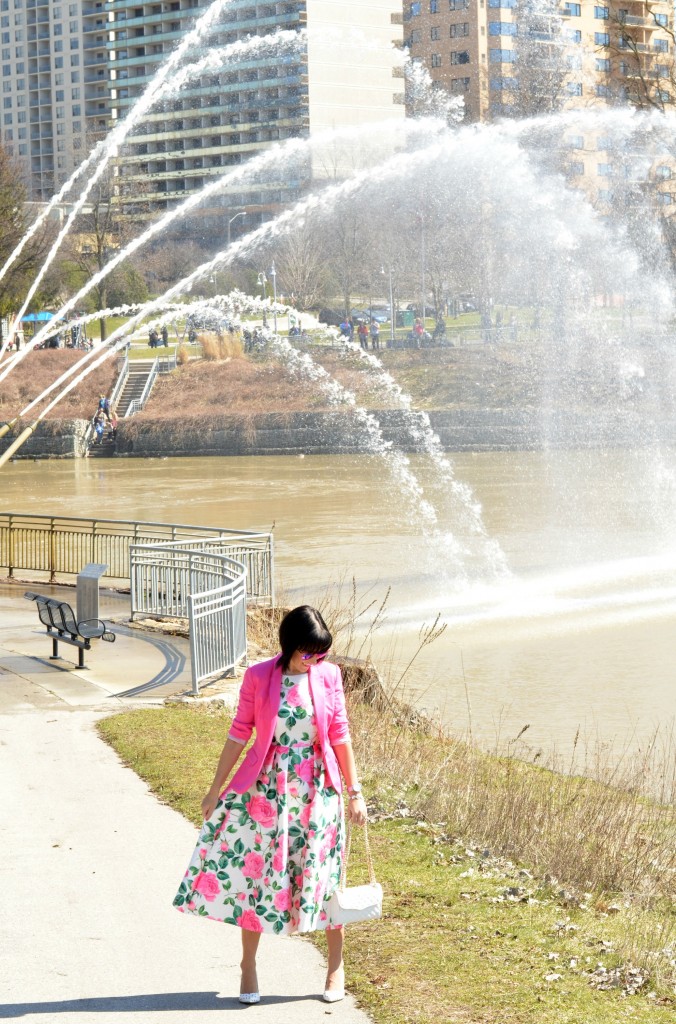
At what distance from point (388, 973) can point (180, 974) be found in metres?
0.96

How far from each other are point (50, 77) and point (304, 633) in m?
177

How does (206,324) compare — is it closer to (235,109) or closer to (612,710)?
(235,109)

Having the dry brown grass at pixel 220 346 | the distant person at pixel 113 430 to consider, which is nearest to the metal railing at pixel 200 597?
the distant person at pixel 113 430

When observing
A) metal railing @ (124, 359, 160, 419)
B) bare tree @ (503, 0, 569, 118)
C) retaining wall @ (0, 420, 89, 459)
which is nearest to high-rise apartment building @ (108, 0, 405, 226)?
bare tree @ (503, 0, 569, 118)

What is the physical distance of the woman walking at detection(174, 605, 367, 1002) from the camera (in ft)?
19.1

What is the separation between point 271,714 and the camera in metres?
5.91

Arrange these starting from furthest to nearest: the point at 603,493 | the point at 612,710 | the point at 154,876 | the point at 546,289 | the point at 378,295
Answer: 1. the point at 378,295
2. the point at 546,289
3. the point at 603,493
4. the point at 612,710
5. the point at 154,876

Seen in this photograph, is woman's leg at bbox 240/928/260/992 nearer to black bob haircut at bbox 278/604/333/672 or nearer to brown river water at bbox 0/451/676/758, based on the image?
black bob haircut at bbox 278/604/333/672

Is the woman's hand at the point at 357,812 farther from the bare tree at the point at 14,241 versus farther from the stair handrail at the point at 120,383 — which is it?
the bare tree at the point at 14,241

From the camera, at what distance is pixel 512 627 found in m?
20.0

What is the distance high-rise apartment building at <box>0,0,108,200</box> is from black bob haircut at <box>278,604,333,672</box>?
529 ft

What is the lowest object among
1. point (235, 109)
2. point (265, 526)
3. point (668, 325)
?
point (265, 526)

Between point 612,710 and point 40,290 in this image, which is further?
point 40,290

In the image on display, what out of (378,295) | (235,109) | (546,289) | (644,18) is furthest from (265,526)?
(235,109)
